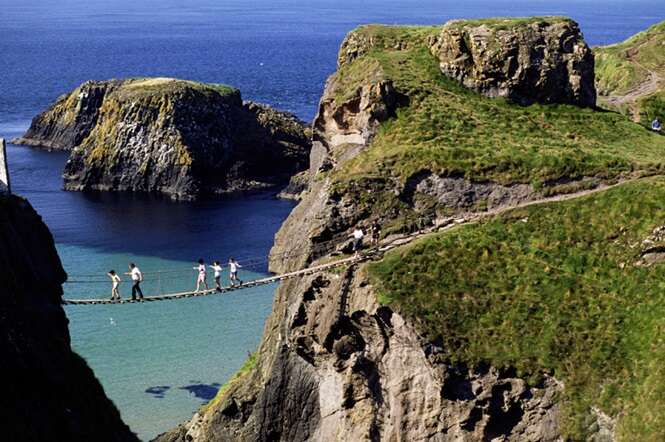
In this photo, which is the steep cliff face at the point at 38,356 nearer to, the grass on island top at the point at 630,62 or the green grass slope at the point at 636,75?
the green grass slope at the point at 636,75

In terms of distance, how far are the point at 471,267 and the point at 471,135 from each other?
9882 millimetres

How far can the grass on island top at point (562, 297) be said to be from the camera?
43.6 meters

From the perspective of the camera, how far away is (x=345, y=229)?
51094mm

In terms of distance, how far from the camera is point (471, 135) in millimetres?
55188

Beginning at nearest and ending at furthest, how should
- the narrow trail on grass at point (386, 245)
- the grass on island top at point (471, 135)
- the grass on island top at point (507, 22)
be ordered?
the narrow trail on grass at point (386, 245) → the grass on island top at point (471, 135) → the grass on island top at point (507, 22)

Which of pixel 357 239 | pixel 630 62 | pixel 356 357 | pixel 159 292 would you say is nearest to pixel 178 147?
pixel 159 292

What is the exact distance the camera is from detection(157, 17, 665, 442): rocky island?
4459 centimetres

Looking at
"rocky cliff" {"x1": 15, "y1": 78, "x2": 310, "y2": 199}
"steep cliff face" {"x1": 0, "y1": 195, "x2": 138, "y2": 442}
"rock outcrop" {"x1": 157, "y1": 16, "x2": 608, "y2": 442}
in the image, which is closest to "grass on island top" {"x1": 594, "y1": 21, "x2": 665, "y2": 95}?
"rocky cliff" {"x1": 15, "y1": 78, "x2": 310, "y2": 199}

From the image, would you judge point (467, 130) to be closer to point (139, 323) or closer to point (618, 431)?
point (618, 431)

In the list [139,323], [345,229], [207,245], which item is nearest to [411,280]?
[345,229]

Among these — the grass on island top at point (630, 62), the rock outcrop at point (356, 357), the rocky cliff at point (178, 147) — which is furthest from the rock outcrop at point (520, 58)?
the rocky cliff at point (178, 147)

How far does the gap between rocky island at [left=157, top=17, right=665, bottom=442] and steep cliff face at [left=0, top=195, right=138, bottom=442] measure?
6757 mm

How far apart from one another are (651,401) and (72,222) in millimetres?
69071

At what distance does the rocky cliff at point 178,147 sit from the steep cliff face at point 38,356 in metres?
59.7
